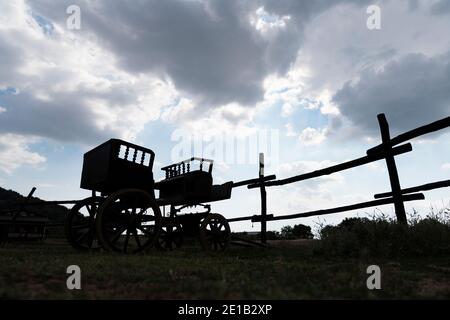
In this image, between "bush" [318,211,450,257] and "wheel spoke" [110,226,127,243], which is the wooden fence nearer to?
"bush" [318,211,450,257]

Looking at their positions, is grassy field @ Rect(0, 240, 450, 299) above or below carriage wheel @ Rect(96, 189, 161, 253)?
below

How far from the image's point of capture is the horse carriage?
634cm

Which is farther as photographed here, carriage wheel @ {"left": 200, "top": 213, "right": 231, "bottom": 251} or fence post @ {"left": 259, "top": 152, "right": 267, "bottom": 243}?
fence post @ {"left": 259, "top": 152, "right": 267, "bottom": 243}

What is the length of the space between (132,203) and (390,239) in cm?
485

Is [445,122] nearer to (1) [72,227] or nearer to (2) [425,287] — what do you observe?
(2) [425,287]

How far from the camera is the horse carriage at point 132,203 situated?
6340 millimetres

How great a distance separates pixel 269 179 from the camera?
1086cm

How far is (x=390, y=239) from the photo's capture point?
6.33 metres

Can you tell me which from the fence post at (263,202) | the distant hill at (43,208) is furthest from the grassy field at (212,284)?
the distant hill at (43,208)

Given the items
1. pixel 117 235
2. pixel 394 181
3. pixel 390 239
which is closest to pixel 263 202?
pixel 394 181

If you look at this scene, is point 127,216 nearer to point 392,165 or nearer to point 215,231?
point 215,231

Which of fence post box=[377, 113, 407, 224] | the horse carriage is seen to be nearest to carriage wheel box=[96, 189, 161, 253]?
the horse carriage

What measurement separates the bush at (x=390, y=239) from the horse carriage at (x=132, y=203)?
9.23 ft
